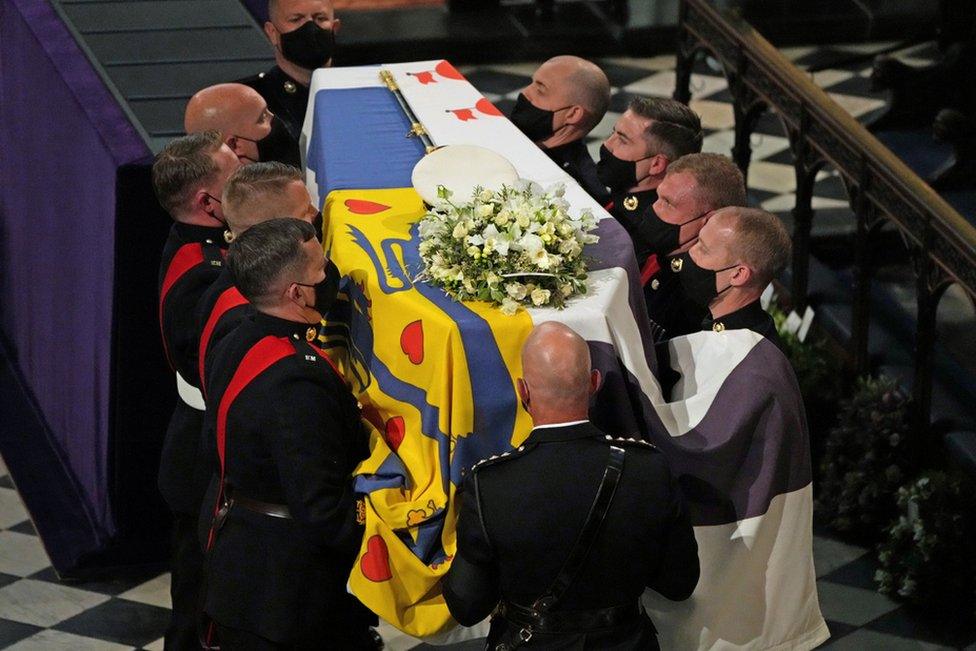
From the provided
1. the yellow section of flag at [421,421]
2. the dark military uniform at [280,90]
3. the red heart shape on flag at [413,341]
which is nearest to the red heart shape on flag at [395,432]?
the yellow section of flag at [421,421]

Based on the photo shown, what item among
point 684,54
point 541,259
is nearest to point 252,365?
point 541,259

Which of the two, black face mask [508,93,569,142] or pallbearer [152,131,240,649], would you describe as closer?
pallbearer [152,131,240,649]

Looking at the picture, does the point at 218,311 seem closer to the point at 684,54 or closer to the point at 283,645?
the point at 283,645

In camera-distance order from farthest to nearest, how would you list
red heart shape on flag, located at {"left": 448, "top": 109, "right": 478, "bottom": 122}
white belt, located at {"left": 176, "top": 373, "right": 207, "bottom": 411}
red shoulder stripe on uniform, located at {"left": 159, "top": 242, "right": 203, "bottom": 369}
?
red heart shape on flag, located at {"left": 448, "top": 109, "right": 478, "bottom": 122}
white belt, located at {"left": 176, "top": 373, "right": 207, "bottom": 411}
red shoulder stripe on uniform, located at {"left": 159, "top": 242, "right": 203, "bottom": 369}

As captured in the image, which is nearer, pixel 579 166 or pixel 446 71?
pixel 579 166

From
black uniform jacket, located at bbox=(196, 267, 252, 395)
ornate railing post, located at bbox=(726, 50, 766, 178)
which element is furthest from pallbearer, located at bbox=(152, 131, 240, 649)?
ornate railing post, located at bbox=(726, 50, 766, 178)

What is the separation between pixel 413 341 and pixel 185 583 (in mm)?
1573

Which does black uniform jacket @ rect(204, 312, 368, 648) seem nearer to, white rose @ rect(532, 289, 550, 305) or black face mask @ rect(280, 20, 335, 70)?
white rose @ rect(532, 289, 550, 305)

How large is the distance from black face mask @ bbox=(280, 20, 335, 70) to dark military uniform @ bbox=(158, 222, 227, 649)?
1.10 meters

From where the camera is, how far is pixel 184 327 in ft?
15.3

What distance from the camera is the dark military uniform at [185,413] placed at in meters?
4.68

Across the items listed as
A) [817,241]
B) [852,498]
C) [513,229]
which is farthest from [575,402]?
[817,241]

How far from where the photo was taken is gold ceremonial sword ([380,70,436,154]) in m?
4.85

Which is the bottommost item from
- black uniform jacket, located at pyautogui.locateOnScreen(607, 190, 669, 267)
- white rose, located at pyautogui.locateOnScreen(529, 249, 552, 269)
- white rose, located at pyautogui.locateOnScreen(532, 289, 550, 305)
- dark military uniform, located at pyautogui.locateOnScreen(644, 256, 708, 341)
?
dark military uniform, located at pyautogui.locateOnScreen(644, 256, 708, 341)
